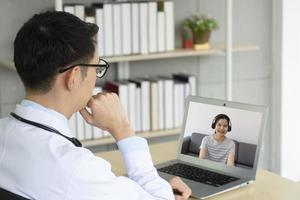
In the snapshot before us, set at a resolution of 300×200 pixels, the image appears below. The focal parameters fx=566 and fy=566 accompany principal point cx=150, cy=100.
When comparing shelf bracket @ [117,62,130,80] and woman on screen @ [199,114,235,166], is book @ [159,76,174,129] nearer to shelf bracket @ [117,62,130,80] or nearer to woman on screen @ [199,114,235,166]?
shelf bracket @ [117,62,130,80]

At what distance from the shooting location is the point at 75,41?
1393 mm

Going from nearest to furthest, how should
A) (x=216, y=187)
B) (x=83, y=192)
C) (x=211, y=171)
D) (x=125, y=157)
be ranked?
(x=83, y=192)
(x=125, y=157)
(x=216, y=187)
(x=211, y=171)

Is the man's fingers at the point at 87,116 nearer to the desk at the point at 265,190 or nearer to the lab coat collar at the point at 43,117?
the lab coat collar at the point at 43,117

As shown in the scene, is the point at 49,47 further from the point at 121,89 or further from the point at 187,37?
the point at 187,37

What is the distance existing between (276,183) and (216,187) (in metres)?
0.22

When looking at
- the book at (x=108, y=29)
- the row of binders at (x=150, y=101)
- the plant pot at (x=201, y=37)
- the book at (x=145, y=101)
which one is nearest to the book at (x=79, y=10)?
the book at (x=108, y=29)

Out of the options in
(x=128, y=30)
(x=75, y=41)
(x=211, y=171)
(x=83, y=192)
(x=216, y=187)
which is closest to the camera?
(x=83, y=192)

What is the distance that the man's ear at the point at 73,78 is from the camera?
1401 mm

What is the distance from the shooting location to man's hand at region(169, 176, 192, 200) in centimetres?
174

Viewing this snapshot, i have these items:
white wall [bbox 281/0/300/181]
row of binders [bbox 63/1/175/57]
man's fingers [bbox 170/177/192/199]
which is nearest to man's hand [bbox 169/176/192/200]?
man's fingers [bbox 170/177/192/199]

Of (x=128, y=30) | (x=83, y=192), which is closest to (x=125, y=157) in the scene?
(x=83, y=192)

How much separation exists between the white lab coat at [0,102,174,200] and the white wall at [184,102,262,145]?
57 cm

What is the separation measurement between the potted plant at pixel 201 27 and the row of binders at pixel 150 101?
25 cm

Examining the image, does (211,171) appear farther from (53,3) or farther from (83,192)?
A: (53,3)
